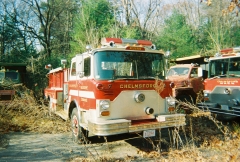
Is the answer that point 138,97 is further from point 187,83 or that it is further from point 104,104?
point 187,83

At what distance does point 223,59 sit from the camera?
8.46 metres

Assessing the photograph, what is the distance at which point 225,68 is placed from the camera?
8.34m

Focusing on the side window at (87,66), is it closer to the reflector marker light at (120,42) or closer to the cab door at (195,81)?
the reflector marker light at (120,42)

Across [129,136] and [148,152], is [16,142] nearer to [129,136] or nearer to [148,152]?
[129,136]

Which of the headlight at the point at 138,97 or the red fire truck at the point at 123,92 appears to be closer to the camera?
the red fire truck at the point at 123,92

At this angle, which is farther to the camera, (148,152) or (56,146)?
(56,146)

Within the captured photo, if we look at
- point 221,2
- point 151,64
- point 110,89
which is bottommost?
point 110,89

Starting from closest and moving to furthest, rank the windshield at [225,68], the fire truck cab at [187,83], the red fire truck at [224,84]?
the red fire truck at [224,84], the windshield at [225,68], the fire truck cab at [187,83]

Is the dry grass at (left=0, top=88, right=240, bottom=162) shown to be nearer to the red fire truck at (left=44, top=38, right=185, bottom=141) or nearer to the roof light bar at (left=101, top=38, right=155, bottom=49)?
the red fire truck at (left=44, top=38, right=185, bottom=141)

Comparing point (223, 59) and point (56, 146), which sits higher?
point (223, 59)

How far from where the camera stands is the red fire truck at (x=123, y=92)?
16.7 feet

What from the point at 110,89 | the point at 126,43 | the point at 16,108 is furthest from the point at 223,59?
the point at 16,108

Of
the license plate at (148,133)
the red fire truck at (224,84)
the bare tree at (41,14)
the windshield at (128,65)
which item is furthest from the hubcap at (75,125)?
the bare tree at (41,14)

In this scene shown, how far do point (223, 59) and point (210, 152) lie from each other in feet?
14.1
